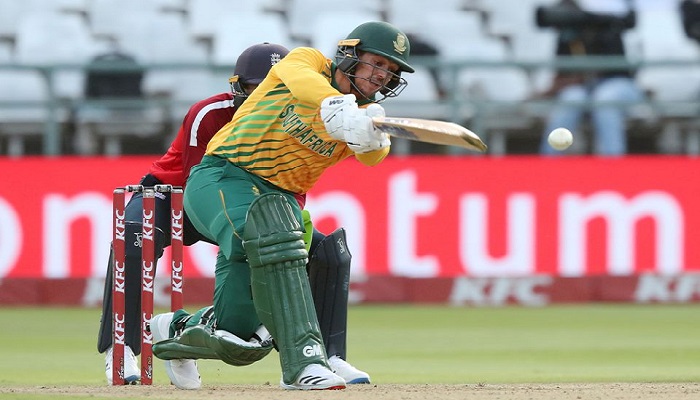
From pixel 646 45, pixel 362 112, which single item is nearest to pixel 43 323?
pixel 362 112

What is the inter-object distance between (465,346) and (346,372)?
9.06 ft

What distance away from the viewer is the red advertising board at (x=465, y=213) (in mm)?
11266

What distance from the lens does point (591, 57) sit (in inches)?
490

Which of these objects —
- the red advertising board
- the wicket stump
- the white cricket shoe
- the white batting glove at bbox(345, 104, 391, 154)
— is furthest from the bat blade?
the red advertising board

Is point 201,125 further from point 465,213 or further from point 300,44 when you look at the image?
point 300,44

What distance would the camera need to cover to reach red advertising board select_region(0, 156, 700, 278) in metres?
11.3

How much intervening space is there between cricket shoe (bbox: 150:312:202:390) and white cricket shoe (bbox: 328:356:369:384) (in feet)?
1.92

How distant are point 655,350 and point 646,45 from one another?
580 centimetres

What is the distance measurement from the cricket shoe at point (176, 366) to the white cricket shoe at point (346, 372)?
1.92 ft

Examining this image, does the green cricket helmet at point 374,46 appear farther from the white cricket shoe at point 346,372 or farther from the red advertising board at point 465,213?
the red advertising board at point 465,213

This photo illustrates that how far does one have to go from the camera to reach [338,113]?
5.05m

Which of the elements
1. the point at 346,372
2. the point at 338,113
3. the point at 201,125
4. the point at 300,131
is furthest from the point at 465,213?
the point at 338,113

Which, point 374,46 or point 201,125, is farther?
point 201,125

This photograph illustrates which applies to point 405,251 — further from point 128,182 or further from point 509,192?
point 128,182
